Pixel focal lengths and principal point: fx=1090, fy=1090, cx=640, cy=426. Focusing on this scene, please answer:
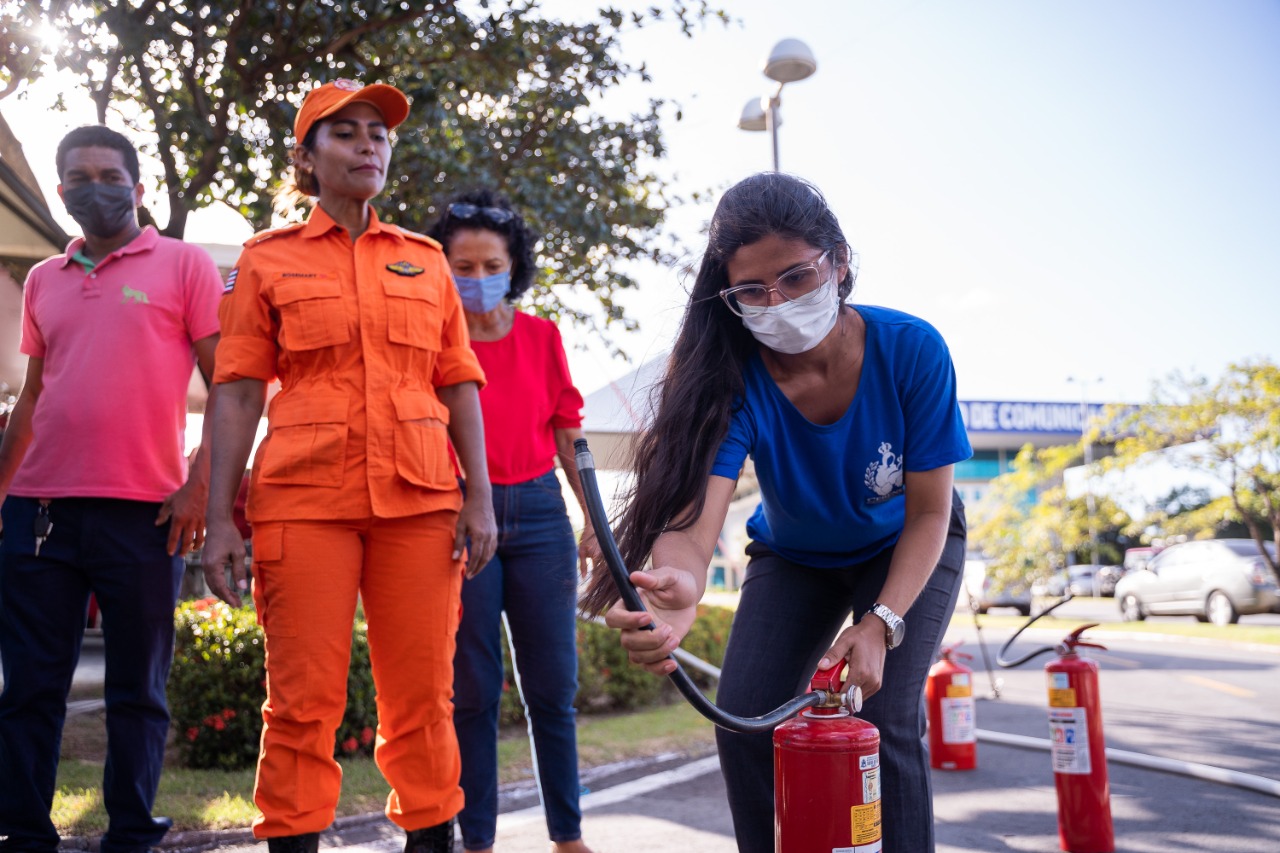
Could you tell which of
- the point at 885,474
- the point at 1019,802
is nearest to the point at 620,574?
the point at 885,474

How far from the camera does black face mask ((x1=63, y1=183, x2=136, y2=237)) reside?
352 centimetres

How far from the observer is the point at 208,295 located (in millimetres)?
3545

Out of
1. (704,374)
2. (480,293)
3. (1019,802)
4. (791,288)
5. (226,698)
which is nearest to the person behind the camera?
(791,288)

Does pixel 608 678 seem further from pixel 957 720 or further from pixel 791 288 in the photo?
pixel 791 288

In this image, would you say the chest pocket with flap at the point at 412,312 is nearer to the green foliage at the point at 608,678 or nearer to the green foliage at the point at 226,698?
the green foliage at the point at 226,698

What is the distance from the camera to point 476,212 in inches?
155

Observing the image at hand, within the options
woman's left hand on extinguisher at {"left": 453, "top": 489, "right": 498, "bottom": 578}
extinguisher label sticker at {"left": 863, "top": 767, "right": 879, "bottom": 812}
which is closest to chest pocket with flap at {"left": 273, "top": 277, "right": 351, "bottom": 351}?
woman's left hand on extinguisher at {"left": 453, "top": 489, "right": 498, "bottom": 578}

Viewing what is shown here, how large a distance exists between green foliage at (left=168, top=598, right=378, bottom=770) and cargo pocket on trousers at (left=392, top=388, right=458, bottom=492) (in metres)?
2.71

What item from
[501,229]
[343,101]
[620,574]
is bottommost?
[620,574]

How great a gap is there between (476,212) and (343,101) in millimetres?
883

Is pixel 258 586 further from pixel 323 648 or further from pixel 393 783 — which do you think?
pixel 393 783

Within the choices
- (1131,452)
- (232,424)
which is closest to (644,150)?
(232,424)

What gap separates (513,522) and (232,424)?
97 cm

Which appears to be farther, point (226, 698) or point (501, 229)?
point (226, 698)
